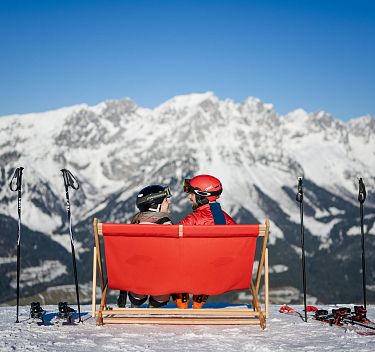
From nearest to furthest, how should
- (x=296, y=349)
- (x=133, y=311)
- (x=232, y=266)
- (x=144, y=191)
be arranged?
(x=296, y=349) → (x=133, y=311) → (x=232, y=266) → (x=144, y=191)

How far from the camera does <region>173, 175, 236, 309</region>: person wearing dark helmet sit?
35.7 ft

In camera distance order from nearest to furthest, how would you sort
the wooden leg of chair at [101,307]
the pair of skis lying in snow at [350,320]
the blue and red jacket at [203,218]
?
the wooden leg of chair at [101,307] < the pair of skis lying in snow at [350,320] < the blue and red jacket at [203,218]

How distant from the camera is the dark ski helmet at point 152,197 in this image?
440 inches

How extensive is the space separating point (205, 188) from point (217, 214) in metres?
0.65

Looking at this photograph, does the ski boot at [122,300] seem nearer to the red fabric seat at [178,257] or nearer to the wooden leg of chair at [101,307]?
the red fabric seat at [178,257]

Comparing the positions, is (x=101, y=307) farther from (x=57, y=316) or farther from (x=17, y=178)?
(x=17, y=178)

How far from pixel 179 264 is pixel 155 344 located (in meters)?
1.67

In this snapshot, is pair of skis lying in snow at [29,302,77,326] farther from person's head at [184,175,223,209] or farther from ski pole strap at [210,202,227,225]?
ski pole strap at [210,202,227,225]

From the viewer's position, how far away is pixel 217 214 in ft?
35.5

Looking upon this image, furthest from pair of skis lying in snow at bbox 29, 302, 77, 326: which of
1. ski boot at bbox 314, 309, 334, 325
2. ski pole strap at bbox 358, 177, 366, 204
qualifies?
ski pole strap at bbox 358, 177, 366, 204

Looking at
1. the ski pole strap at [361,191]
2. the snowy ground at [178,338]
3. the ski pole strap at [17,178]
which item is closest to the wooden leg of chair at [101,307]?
the snowy ground at [178,338]

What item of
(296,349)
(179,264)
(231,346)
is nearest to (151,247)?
(179,264)

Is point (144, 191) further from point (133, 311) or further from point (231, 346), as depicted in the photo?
point (231, 346)

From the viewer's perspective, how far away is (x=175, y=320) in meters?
10.1
